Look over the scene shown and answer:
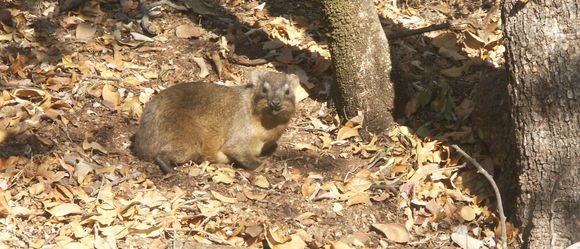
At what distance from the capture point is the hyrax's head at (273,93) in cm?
748

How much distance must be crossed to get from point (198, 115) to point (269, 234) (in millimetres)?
1766

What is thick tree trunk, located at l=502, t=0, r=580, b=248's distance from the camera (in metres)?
5.83

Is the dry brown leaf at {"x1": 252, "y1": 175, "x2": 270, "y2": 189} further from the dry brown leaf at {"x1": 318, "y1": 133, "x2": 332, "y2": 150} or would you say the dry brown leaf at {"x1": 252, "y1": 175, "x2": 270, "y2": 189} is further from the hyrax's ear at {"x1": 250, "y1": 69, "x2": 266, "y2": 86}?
the hyrax's ear at {"x1": 250, "y1": 69, "x2": 266, "y2": 86}

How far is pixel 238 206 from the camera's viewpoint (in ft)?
21.9

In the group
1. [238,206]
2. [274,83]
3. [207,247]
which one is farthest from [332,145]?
[207,247]

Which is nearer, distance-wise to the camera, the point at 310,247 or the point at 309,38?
the point at 310,247

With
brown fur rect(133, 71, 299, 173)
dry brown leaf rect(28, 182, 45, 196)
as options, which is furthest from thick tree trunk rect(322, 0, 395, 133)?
dry brown leaf rect(28, 182, 45, 196)

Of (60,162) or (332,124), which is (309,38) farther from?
(60,162)

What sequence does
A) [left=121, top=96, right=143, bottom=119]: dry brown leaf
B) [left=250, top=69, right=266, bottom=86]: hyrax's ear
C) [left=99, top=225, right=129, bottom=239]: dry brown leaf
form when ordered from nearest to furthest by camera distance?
[left=99, top=225, right=129, bottom=239]: dry brown leaf → [left=250, top=69, right=266, bottom=86]: hyrax's ear → [left=121, top=96, right=143, bottom=119]: dry brown leaf

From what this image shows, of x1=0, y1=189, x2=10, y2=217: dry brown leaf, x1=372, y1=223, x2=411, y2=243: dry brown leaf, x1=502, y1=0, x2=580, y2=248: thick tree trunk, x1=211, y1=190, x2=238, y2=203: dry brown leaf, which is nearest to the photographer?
x1=502, y1=0, x2=580, y2=248: thick tree trunk

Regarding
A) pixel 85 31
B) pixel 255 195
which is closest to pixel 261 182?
pixel 255 195

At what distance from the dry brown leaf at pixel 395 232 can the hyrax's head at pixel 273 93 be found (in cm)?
154

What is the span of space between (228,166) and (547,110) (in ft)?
9.77

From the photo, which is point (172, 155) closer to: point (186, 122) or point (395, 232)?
point (186, 122)
